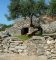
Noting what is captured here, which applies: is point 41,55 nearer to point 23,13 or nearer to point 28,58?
point 28,58

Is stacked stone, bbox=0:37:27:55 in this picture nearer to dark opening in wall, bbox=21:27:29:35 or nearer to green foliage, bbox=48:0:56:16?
dark opening in wall, bbox=21:27:29:35

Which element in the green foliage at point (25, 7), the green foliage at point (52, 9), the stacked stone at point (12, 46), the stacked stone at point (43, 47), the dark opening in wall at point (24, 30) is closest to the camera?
the stacked stone at point (43, 47)

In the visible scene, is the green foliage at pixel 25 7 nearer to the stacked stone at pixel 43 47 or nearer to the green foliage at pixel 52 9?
the green foliage at pixel 52 9

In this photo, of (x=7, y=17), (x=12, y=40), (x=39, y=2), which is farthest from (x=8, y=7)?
(x=12, y=40)

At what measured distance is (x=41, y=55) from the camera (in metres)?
11.3

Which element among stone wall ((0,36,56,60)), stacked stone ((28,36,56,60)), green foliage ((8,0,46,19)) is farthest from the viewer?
green foliage ((8,0,46,19))

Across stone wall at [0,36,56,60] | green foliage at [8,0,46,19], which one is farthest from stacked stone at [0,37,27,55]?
green foliage at [8,0,46,19]

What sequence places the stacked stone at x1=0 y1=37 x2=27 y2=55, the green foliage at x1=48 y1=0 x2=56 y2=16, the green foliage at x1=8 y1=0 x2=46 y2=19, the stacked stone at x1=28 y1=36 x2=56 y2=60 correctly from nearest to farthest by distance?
the stacked stone at x1=28 y1=36 x2=56 y2=60, the stacked stone at x1=0 y1=37 x2=27 y2=55, the green foliage at x1=48 y1=0 x2=56 y2=16, the green foliage at x1=8 y1=0 x2=46 y2=19

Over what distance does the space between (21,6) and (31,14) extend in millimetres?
1841

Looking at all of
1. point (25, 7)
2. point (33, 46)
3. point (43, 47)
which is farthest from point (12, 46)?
point (25, 7)

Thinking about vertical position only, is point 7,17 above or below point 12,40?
above

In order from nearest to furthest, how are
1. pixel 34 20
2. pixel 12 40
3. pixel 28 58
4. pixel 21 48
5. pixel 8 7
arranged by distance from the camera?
pixel 28 58 < pixel 21 48 < pixel 12 40 < pixel 34 20 < pixel 8 7

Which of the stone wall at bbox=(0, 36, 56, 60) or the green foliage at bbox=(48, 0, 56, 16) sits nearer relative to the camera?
the stone wall at bbox=(0, 36, 56, 60)

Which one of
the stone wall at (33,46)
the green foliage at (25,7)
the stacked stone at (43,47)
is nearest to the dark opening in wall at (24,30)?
the green foliage at (25,7)
